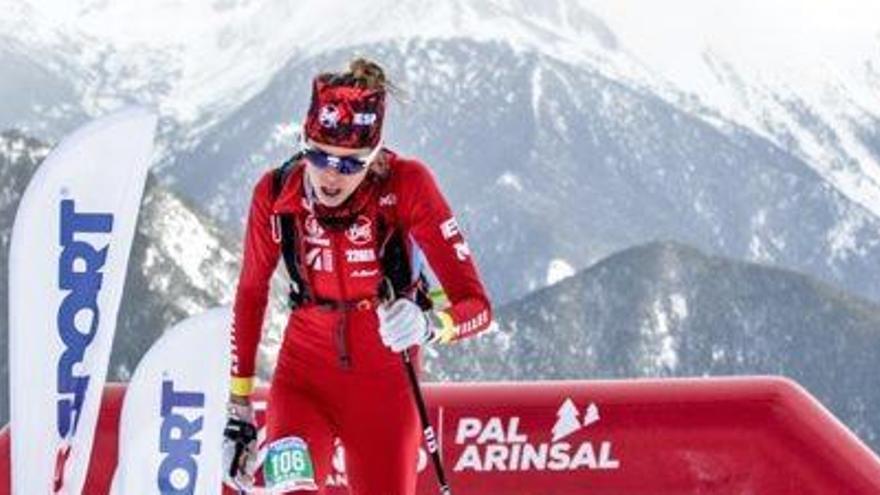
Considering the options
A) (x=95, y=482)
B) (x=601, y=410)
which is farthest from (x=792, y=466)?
(x=95, y=482)

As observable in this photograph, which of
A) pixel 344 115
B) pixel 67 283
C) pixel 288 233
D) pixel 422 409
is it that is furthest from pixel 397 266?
pixel 67 283

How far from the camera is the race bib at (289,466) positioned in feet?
30.1

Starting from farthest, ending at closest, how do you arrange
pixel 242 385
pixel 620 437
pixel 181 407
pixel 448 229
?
pixel 620 437
pixel 181 407
pixel 242 385
pixel 448 229

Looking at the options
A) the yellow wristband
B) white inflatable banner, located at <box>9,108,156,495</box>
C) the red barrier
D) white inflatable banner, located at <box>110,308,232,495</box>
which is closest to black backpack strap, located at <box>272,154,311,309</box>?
the yellow wristband

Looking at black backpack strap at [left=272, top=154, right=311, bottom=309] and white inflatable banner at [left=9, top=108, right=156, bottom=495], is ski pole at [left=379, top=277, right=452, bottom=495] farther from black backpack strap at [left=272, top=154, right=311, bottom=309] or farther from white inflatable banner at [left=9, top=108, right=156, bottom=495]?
white inflatable banner at [left=9, top=108, right=156, bottom=495]

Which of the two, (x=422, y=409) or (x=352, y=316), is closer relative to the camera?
(x=352, y=316)

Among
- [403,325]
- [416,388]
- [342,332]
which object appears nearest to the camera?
[403,325]

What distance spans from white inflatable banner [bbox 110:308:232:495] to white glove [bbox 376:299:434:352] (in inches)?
181

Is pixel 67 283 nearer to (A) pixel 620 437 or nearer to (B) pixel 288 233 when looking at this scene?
(B) pixel 288 233

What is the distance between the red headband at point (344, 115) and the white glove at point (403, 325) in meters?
0.92

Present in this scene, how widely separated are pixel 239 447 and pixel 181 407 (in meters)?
3.92

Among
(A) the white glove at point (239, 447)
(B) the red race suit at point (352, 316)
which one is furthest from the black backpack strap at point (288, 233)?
(A) the white glove at point (239, 447)

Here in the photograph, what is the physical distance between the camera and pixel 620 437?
15.3 m

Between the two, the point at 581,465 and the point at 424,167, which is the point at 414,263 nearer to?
the point at 424,167
